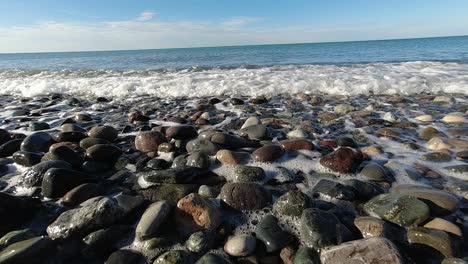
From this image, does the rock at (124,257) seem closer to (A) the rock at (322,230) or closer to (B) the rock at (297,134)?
(A) the rock at (322,230)

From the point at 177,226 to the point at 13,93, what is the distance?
8.61 metres

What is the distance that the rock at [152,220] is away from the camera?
5.88 feet

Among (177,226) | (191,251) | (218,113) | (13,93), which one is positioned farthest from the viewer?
(13,93)

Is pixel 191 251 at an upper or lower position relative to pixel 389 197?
lower

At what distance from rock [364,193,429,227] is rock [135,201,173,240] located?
129 cm

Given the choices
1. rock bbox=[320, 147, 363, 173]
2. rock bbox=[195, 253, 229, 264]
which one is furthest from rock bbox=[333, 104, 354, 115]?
rock bbox=[195, 253, 229, 264]

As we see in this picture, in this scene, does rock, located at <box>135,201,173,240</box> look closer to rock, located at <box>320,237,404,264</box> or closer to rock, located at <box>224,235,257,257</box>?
rock, located at <box>224,235,257,257</box>

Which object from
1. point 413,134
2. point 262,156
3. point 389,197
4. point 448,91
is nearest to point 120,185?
point 262,156

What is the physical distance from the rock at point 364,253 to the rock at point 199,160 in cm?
131

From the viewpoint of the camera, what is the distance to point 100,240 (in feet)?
5.76

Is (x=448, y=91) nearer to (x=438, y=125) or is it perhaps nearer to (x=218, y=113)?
(x=438, y=125)

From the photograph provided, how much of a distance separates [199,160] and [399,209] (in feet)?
5.11

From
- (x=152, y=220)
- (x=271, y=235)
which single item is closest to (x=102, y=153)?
(x=152, y=220)

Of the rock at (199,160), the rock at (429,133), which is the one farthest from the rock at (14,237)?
the rock at (429,133)
